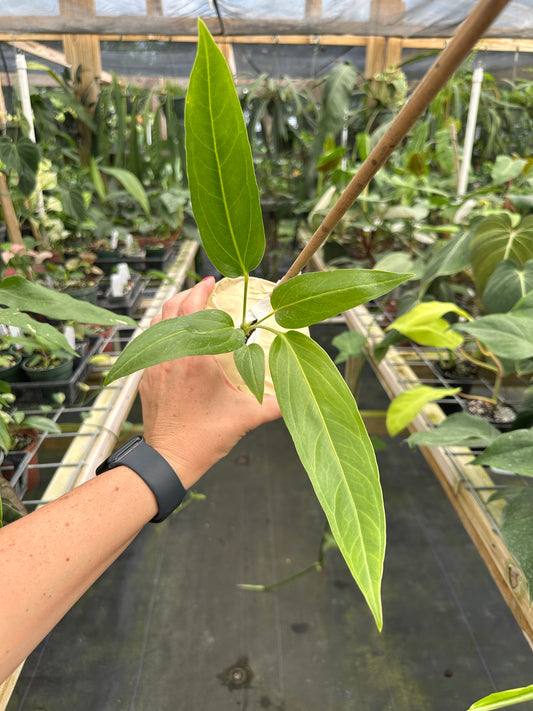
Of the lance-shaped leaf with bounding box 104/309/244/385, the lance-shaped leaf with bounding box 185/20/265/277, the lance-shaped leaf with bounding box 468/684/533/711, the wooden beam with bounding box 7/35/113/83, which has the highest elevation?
the wooden beam with bounding box 7/35/113/83

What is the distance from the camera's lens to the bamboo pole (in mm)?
193

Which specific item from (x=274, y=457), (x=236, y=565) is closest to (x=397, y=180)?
(x=274, y=457)

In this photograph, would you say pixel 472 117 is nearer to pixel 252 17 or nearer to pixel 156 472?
pixel 252 17

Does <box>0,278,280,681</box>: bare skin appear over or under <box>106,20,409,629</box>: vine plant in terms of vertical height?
under

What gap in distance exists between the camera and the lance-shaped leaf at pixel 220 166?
11.8 inches

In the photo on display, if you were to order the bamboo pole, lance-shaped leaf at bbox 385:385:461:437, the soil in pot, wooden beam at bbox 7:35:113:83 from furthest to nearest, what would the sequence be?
1. wooden beam at bbox 7:35:113:83
2. the soil in pot
3. lance-shaped leaf at bbox 385:385:461:437
4. the bamboo pole

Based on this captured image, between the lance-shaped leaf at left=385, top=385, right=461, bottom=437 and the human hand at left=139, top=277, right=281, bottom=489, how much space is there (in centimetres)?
56

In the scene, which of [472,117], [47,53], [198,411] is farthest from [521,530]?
[47,53]

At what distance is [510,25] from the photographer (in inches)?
63.5

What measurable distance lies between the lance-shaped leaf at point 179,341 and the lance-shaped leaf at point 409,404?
67 cm

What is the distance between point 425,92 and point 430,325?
88 centimetres

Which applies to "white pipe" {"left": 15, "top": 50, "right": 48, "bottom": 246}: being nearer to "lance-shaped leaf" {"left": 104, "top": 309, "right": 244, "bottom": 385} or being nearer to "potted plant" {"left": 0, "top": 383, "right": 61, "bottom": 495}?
"potted plant" {"left": 0, "top": 383, "right": 61, "bottom": 495}

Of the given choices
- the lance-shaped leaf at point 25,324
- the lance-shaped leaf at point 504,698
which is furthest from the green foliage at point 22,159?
the lance-shaped leaf at point 504,698

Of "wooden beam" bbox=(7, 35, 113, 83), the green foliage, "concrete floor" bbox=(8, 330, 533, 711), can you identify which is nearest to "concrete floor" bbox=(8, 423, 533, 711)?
"concrete floor" bbox=(8, 330, 533, 711)
